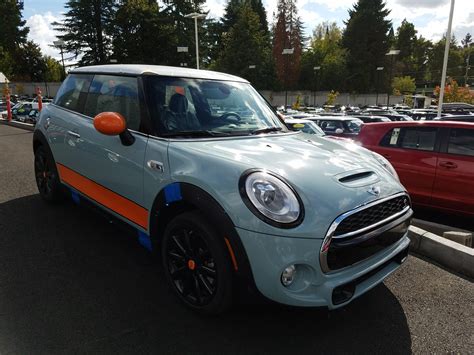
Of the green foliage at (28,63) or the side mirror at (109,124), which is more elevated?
the green foliage at (28,63)

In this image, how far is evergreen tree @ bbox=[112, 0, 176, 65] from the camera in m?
50.2

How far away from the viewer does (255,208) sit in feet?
7.15

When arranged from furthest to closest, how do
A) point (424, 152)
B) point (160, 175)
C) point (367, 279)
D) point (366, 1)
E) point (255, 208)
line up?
1. point (366, 1)
2. point (424, 152)
3. point (160, 175)
4. point (367, 279)
5. point (255, 208)

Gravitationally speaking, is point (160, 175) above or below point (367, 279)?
above

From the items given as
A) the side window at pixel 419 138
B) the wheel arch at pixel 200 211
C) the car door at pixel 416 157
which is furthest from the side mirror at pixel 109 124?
the side window at pixel 419 138

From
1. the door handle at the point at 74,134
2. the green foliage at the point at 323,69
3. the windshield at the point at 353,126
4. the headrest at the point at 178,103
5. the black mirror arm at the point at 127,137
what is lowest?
the windshield at the point at 353,126

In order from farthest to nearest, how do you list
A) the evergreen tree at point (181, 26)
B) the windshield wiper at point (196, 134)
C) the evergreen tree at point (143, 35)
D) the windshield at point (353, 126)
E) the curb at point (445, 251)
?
the evergreen tree at point (181, 26)
the evergreen tree at point (143, 35)
the windshield at point (353, 126)
the curb at point (445, 251)
the windshield wiper at point (196, 134)

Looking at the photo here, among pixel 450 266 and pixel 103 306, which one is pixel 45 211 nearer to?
pixel 103 306

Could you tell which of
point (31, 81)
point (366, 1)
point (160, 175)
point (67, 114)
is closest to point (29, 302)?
point (160, 175)

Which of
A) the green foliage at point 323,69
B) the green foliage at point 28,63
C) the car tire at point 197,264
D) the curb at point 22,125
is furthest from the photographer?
Result: the green foliage at point 323,69

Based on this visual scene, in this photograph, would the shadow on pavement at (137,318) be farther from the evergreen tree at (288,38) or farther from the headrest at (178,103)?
the evergreen tree at (288,38)

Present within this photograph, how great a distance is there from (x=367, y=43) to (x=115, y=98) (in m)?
69.0

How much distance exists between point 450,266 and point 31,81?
69.4 metres

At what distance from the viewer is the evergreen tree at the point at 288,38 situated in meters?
60.4
